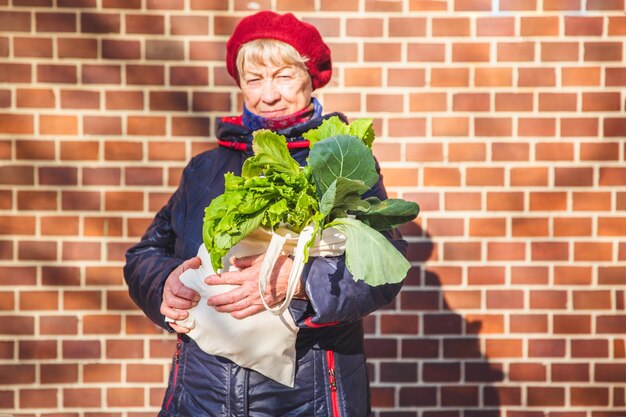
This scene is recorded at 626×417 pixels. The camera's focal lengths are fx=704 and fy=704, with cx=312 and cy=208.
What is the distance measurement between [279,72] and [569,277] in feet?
5.91

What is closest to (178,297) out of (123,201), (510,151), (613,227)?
(123,201)

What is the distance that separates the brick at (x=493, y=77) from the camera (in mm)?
3254

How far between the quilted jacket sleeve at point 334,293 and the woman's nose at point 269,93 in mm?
625

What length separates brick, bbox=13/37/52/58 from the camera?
3.20 m

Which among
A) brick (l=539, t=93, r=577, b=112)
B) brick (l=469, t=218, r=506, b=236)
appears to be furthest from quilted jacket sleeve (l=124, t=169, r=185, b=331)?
brick (l=539, t=93, r=577, b=112)

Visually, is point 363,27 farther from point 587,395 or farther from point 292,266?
point 587,395

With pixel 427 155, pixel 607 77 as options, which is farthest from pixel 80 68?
pixel 607 77

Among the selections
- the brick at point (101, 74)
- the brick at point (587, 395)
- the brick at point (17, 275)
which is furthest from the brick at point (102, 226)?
the brick at point (587, 395)

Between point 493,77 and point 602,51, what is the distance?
52 centimetres

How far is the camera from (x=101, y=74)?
3.23 meters

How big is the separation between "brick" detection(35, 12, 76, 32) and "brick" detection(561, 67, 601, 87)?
227 cm

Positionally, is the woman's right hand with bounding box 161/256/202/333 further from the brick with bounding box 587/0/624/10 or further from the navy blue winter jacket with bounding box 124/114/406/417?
the brick with bounding box 587/0/624/10

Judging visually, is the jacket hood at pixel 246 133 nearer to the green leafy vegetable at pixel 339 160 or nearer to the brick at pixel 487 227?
the green leafy vegetable at pixel 339 160

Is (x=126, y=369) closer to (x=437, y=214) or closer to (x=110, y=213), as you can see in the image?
(x=110, y=213)
